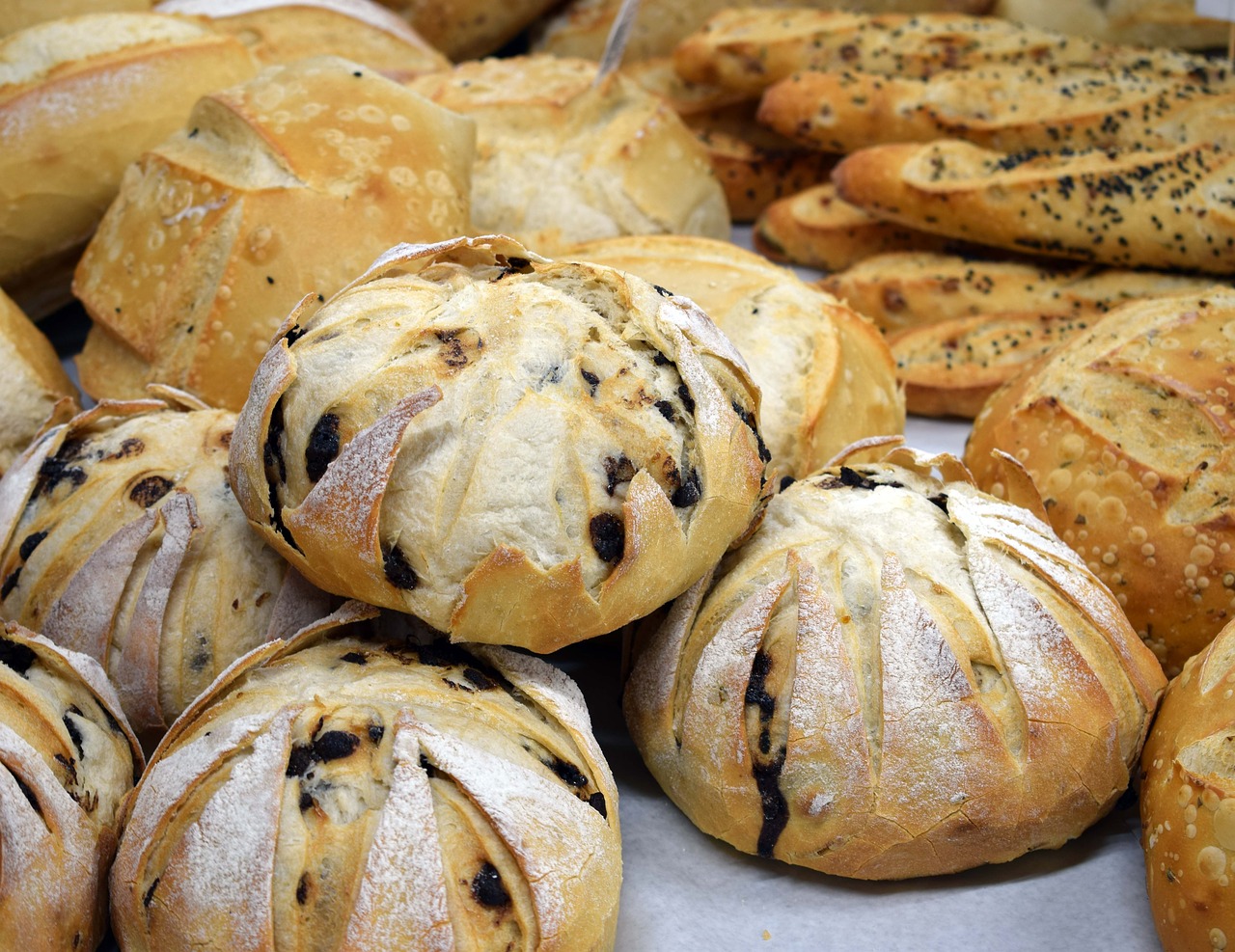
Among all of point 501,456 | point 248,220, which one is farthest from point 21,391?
point 501,456

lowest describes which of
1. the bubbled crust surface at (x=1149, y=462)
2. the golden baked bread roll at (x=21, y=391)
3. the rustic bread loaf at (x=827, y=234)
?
the rustic bread loaf at (x=827, y=234)

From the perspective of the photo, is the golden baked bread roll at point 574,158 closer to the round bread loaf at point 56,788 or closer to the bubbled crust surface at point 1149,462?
the bubbled crust surface at point 1149,462

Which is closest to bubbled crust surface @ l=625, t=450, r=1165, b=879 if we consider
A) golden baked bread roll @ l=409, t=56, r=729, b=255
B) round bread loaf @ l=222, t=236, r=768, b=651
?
round bread loaf @ l=222, t=236, r=768, b=651

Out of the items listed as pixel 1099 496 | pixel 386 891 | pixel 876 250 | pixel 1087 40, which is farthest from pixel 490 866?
pixel 1087 40

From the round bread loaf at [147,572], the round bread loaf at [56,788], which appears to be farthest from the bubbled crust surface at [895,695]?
the round bread loaf at [56,788]

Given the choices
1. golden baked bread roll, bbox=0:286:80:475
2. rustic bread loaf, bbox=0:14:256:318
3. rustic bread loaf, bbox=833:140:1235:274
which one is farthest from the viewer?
rustic bread loaf, bbox=833:140:1235:274

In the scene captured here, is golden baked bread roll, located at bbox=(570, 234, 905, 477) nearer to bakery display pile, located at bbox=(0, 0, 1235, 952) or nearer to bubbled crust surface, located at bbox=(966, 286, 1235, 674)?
bakery display pile, located at bbox=(0, 0, 1235, 952)
